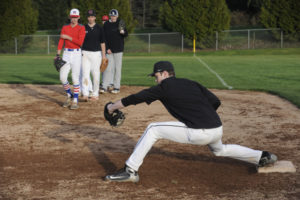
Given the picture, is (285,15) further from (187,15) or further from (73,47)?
(73,47)

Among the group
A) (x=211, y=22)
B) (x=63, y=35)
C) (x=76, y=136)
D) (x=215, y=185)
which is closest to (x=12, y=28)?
(x=211, y=22)

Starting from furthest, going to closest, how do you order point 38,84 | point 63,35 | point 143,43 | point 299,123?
point 143,43
point 38,84
point 63,35
point 299,123

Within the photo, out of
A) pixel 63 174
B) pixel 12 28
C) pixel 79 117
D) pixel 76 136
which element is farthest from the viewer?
pixel 12 28

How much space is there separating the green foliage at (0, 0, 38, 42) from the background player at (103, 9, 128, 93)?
99.1 feet

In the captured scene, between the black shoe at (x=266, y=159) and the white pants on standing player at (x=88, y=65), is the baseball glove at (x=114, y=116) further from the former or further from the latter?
the white pants on standing player at (x=88, y=65)

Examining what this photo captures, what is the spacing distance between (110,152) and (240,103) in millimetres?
5366

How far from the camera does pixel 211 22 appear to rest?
123 feet

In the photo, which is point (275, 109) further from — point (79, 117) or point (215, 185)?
point (215, 185)

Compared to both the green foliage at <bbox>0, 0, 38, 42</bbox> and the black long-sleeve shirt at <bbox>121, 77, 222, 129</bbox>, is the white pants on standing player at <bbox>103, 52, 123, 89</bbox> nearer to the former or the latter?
the black long-sleeve shirt at <bbox>121, 77, 222, 129</bbox>

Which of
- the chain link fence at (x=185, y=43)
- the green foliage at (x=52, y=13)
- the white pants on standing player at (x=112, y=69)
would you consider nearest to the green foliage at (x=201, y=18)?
the chain link fence at (x=185, y=43)

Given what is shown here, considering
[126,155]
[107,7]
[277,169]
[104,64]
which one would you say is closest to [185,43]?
[107,7]

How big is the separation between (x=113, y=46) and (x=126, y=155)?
6.45 metres

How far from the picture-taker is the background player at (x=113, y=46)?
12.2 meters

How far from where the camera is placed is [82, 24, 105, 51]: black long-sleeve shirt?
10.7 meters
